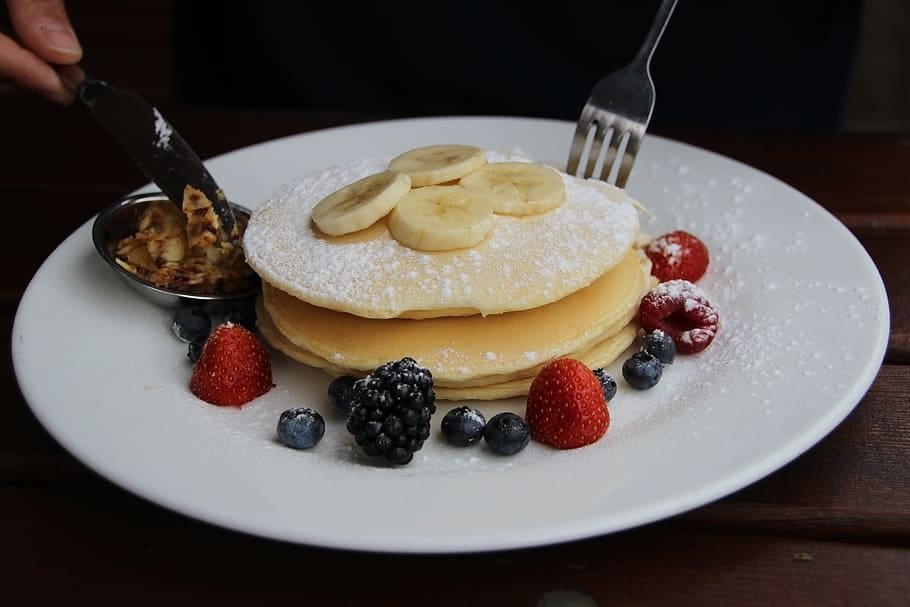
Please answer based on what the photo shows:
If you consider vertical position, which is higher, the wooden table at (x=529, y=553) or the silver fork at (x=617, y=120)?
the silver fork at (x=617, y=120)

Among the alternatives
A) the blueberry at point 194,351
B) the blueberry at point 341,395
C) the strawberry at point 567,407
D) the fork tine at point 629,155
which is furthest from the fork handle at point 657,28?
the blueberry at point 194,351

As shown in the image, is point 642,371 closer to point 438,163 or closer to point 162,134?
point 438,163

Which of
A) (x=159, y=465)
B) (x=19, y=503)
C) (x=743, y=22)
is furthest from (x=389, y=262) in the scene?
(x=743, y=22)

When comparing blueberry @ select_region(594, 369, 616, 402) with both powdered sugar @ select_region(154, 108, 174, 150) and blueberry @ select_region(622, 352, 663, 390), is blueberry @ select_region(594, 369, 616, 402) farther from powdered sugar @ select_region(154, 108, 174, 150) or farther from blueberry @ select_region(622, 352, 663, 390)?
powdered sugar @ select_region(154, 108, 174, 150)

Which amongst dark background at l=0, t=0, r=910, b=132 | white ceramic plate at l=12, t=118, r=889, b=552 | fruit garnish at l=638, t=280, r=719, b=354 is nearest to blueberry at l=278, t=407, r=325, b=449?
white ceramic plate at l=12, t=118, r=889, b=552

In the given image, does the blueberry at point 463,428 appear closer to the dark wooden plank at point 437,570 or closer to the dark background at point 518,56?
the dark wooden plank at point 437,570

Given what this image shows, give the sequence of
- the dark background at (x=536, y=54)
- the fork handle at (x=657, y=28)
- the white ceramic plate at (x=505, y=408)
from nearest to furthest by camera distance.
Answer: the white ceramic plate at (x=505, y=408), the fork handle at (x=657, y=28), the dark background at (x=536, y=54)

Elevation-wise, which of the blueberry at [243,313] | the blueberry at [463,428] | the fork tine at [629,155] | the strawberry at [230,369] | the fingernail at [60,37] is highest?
the fingernail at [60,37]
